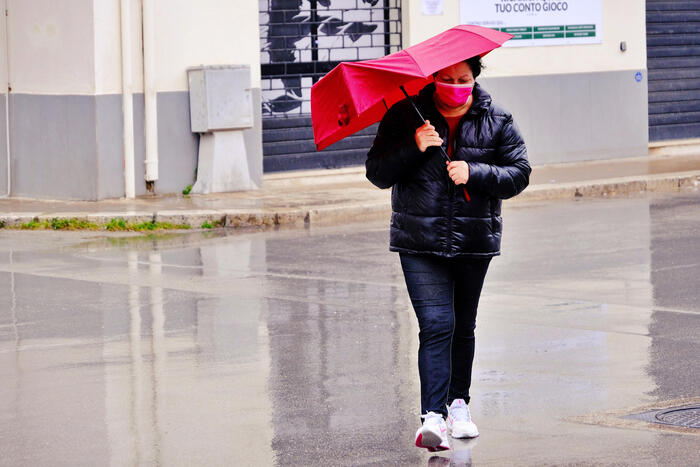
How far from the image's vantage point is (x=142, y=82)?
1639cm

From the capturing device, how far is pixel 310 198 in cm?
1650

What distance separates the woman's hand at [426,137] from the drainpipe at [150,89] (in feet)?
34.6

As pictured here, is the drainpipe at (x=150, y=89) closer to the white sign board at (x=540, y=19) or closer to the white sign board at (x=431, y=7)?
the white sign board at (x=431, y=7)

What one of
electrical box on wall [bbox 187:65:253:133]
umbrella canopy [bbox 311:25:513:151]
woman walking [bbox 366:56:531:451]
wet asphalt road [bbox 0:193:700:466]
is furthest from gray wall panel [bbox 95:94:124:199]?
woman walking [bbox 366:56:531:451]

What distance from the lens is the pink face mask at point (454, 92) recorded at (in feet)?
20.2

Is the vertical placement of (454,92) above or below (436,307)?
above

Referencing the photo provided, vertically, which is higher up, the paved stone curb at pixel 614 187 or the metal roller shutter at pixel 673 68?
the metal roller shutter at pixel 673 68

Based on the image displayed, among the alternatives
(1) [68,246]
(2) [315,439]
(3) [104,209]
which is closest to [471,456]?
(2) [315,439]

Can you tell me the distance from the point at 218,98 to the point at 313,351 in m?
8.56

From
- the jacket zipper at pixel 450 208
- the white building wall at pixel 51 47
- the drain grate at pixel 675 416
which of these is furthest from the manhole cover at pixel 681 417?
the white building wall at pixel 51 47

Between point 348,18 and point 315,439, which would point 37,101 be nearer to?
point 348,18

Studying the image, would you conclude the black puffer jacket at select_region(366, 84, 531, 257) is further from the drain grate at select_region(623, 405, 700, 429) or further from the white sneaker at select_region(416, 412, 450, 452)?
the drain grate at select_region(623, 405, 700, 429)

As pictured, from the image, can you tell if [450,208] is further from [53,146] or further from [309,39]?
[309,39]

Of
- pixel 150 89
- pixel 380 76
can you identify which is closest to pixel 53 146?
pixel 150 89
